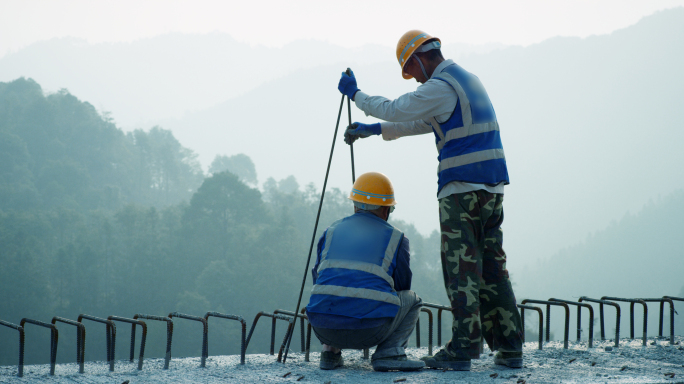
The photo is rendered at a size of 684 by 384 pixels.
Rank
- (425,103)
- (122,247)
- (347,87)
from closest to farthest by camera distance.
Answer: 1. (425,103)
2. (347,87)
3. (122,247)

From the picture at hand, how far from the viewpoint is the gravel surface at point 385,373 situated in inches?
147

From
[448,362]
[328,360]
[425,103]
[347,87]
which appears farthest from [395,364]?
[347,87]

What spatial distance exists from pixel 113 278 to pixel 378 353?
68492 mm

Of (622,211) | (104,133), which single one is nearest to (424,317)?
(104,133)

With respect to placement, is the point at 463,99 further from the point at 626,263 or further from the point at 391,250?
the point at 626,263

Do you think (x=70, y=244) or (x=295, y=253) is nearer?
(x=70, y=244)

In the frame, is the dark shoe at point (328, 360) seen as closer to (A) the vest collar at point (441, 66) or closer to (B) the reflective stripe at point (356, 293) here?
(B) the reflective stripe at point (356, 293)

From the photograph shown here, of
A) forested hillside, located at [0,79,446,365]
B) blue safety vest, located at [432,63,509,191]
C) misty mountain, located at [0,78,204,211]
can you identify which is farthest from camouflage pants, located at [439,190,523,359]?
misty mountain, located at [0,78,204,211]

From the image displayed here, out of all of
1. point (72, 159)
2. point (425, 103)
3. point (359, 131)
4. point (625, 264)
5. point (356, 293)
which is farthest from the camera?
point (625, 264)

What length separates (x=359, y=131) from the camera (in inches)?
186

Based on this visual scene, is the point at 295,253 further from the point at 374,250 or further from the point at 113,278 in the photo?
the point at 374,250

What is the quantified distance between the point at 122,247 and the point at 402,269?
7055 centimetres

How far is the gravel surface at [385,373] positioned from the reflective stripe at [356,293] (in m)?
0.49

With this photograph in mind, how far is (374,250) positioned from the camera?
4047 mm
